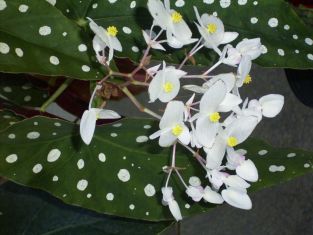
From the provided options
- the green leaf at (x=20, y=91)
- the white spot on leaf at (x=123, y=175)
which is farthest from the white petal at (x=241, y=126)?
the green leaf at (x=20, y=91)

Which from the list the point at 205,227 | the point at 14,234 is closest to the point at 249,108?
the point at 14,234

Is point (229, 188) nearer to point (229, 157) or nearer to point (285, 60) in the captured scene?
point (229, 157)

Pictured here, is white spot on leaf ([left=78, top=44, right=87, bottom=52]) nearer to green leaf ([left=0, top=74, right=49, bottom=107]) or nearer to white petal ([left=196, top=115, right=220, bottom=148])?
white petal ([left=196, top=115, right=220, bottom=148])

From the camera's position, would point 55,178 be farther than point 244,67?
Yes

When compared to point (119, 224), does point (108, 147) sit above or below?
above

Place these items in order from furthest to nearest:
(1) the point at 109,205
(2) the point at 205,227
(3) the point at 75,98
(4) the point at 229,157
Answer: (2) the point at 205,227 < (3) the point at 75,98 < (1) the point at 109,205 < (4) the point at 229,157

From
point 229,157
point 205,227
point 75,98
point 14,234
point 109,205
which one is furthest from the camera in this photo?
point 205,227

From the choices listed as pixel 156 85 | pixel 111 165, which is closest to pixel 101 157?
pixel 111 165

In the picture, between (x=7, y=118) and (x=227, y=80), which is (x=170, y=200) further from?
(x=7, y=118)
